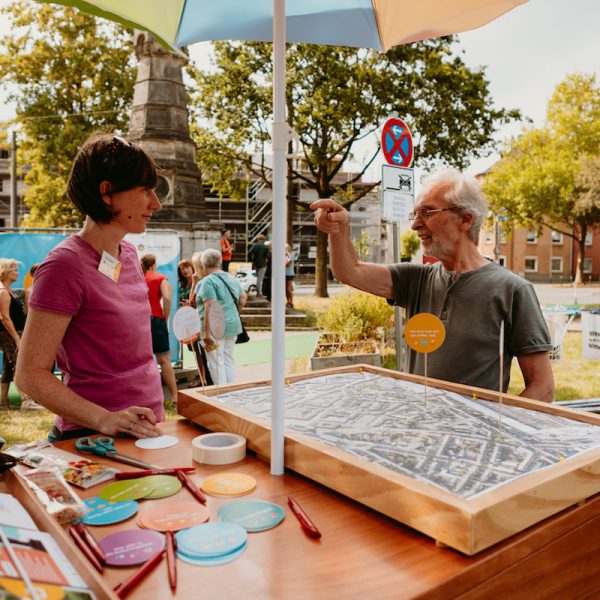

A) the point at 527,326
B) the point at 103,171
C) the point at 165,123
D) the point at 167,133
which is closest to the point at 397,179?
the point at 527,326

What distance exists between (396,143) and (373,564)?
444cm

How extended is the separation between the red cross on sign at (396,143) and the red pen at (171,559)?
166 inches

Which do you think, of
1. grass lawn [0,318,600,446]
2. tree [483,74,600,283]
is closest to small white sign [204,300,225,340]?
grass lawn [0,318,600,446]

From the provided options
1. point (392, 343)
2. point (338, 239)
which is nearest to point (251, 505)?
point (338, 239)

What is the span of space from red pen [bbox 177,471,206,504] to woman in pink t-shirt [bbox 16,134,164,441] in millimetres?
348

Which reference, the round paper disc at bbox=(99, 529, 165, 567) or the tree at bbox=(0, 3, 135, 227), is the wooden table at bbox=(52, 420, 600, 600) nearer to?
the round paper disc at bbox=(99, 529, 165, 567)

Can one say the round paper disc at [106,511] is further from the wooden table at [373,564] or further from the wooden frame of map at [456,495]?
the wooden frame of map at [456,495]

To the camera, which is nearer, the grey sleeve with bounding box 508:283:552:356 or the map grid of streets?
the map grid of streets

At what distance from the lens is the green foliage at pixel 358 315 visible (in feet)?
24.9

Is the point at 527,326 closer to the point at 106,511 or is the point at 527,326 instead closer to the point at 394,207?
the point at 106,511

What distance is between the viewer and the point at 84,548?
33.8 inches

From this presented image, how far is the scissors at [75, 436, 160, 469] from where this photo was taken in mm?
1252

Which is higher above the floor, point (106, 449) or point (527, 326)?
point (527, 326)

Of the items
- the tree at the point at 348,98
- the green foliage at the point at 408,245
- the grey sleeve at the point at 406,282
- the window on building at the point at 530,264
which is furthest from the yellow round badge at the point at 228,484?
the window on building at the point at 530,264
